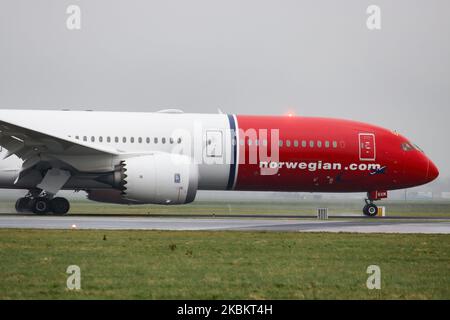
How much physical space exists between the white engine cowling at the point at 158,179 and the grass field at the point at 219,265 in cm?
653

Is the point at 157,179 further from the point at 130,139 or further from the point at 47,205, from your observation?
the point at 47,205

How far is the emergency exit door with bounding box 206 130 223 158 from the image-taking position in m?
28.1

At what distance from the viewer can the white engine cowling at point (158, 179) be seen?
24969 mm

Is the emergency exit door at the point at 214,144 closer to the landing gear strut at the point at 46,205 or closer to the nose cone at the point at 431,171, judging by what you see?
the landing gear strut at the point at 46,205

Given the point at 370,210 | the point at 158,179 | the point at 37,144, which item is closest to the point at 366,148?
the point at 370,210

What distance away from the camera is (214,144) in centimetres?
2816

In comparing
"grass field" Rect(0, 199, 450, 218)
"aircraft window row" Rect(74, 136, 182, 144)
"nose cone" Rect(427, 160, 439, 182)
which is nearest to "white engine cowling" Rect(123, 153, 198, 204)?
"aircraft window row" Rect(74, 136, 182, 144)

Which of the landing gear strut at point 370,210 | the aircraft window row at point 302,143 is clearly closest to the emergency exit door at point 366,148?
the aircraft window row at point 302,143

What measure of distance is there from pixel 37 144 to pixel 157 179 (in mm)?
4526

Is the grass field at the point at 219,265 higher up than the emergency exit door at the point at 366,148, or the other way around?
the emergency exit door at the point at 366,148

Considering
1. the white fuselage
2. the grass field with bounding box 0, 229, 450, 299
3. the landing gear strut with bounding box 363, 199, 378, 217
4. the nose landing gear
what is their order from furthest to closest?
the landing gear strut with bounding box 363, 199, 378, 217
the nose landing gear
the white fuselage
the grass field with bounding box 0, 229, 450, 299

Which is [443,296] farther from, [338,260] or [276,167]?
[276,167]

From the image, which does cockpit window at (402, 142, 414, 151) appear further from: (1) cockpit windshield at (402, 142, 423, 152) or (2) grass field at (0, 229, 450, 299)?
(2) grass field at (0, 229, 450, 299)

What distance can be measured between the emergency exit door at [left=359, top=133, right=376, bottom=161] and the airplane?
41 mm
